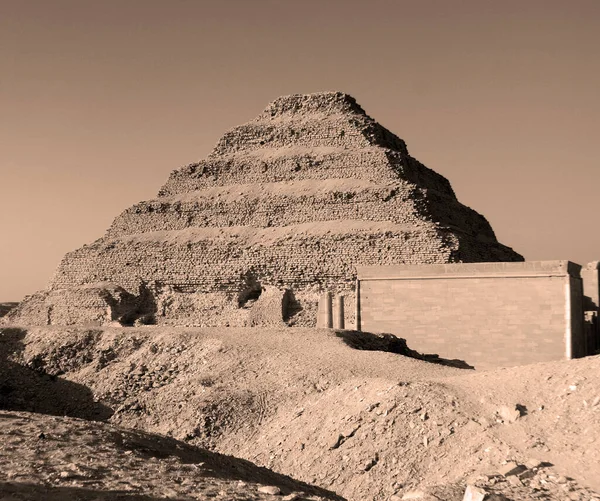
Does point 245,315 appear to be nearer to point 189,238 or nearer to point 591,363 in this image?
point 189,238

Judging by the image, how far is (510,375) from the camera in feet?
35.1

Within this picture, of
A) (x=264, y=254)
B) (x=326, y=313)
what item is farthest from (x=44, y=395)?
(x=264, y=254)

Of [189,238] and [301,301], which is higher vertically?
[189,238]

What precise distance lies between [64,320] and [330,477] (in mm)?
29745

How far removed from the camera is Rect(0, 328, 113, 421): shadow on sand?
1586 cm

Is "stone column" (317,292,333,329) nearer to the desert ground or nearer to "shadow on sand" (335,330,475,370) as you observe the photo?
"shadow on sand" (335,330,475,370)

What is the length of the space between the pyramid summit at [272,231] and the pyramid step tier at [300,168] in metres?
0.07

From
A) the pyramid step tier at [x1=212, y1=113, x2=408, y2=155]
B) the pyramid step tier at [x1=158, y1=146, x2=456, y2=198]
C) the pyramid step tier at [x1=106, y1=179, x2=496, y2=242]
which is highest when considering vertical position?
the pyramid step tier at [x1=212, y1=113, x2=408, y2=155]

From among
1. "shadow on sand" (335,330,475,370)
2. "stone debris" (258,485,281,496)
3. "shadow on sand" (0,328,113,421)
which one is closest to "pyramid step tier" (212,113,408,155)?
"shadow on sand" (335,330,475,370)

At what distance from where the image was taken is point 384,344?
19.9 m

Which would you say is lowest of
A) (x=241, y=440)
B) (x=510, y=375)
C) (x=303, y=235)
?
(x=241, y=440)

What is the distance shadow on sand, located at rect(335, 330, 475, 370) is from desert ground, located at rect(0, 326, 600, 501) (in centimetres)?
21

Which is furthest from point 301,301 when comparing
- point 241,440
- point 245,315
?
point 241,440

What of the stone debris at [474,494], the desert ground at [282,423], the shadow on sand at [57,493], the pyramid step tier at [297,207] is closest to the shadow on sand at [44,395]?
the desert ground at [282,423]
